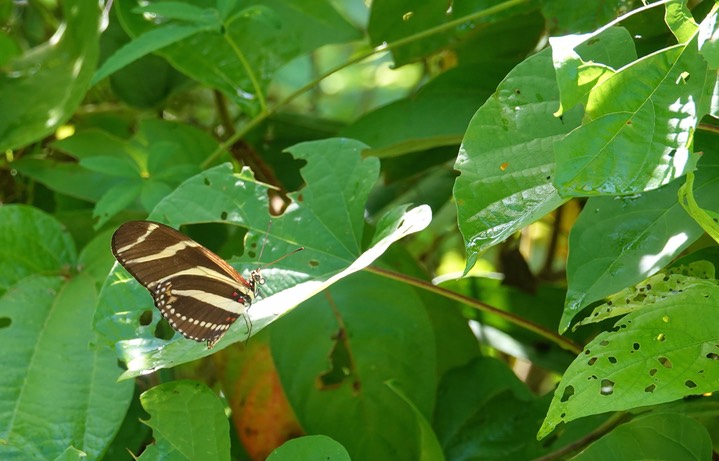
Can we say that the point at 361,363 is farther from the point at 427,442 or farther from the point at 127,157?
the point at 127,157

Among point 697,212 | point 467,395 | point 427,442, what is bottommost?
point 467,395

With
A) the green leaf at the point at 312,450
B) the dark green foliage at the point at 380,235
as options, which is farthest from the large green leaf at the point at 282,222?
the green leaf at the point at 312,450

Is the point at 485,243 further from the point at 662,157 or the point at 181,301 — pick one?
the point at 181,301

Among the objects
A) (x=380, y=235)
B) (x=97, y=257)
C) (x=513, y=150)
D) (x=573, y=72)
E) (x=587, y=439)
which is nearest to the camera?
(x=573, y=72)

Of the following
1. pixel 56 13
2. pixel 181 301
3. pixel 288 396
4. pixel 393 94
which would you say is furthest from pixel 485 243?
pixel 393 94

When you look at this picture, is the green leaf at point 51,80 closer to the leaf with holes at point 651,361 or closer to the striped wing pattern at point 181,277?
the striped wing pattern at point 181,277

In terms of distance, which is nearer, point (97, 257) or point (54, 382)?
point (54, 382)

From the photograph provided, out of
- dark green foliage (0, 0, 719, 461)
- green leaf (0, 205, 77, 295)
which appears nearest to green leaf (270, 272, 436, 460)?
dark green foliage (0, 0, 719, 461)

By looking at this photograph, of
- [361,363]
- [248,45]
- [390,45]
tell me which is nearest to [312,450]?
[361,363]
